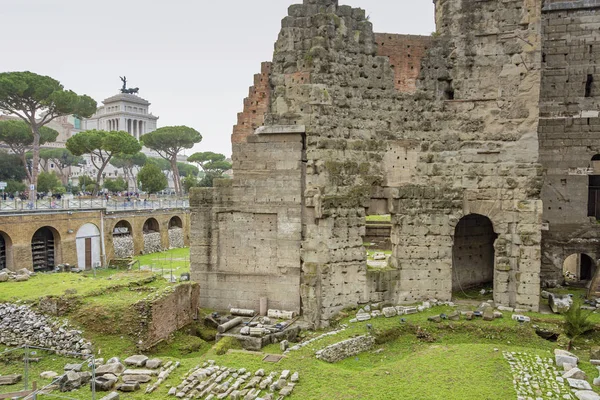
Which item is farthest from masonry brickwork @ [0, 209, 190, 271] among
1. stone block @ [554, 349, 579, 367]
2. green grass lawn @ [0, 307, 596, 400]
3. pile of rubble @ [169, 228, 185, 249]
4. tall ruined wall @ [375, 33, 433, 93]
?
stone block @ [554, 349, 579, 367]

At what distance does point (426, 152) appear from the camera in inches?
594

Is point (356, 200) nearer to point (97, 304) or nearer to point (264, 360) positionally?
point (264, 360)

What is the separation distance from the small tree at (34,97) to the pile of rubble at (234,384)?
3110 centimetres

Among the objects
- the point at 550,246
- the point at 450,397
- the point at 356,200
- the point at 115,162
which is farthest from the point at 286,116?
the point at 115,162

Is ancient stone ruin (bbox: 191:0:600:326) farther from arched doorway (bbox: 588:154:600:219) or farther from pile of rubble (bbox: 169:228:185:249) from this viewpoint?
pile of rubble (bbox: 169:228:185:249)

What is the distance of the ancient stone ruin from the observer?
1385 cm

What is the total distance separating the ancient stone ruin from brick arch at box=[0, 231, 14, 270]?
15.0m

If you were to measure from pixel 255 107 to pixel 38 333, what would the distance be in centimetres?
898

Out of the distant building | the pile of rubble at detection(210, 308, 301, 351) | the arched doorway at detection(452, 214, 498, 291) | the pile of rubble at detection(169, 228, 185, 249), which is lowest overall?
the pile of rubble at detection(169, 228, 185, 249)

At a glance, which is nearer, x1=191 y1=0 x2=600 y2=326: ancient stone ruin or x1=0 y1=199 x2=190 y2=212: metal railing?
x1=191 y1=0 x2=600 y2=326: ancient stone ruin

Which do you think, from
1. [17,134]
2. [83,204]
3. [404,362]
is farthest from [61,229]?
[17,134]

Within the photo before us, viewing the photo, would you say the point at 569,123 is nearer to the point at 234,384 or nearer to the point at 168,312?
the point at 234,384

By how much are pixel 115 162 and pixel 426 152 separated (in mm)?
67269

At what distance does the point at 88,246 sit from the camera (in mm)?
28781
